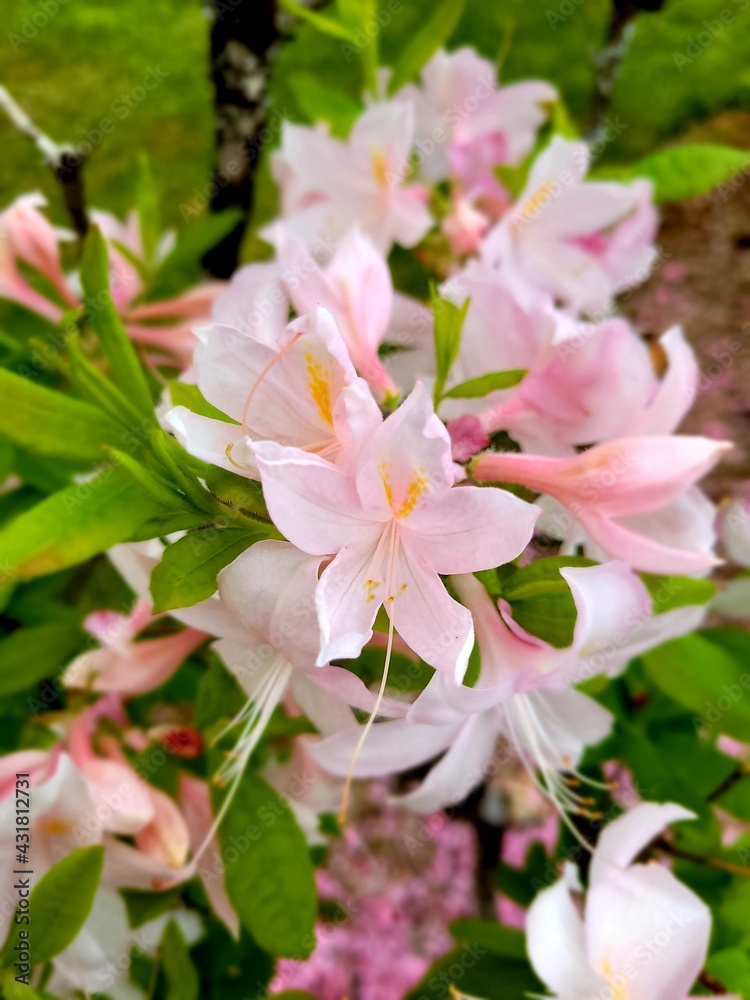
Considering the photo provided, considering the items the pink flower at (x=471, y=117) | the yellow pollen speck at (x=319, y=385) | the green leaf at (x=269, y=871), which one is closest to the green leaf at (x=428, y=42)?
the pink flower at (x=471, y=117)

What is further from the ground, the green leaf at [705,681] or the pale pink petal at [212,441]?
the pale pink petal at [212,441]

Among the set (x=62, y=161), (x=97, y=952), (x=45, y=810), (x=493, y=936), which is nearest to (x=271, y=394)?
(x=45, y=810)

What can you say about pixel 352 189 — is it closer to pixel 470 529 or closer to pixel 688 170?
pixel 688 170

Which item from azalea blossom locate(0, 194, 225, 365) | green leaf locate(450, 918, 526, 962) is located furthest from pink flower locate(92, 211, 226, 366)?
green leaf locate(450, 918, 526, 962)

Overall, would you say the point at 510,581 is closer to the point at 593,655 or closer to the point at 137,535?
the point at 593,655

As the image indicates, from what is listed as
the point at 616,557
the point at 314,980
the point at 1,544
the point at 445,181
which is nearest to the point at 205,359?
the point at 1,544

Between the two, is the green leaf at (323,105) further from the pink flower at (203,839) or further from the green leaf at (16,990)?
the green leaf at (16,990)
